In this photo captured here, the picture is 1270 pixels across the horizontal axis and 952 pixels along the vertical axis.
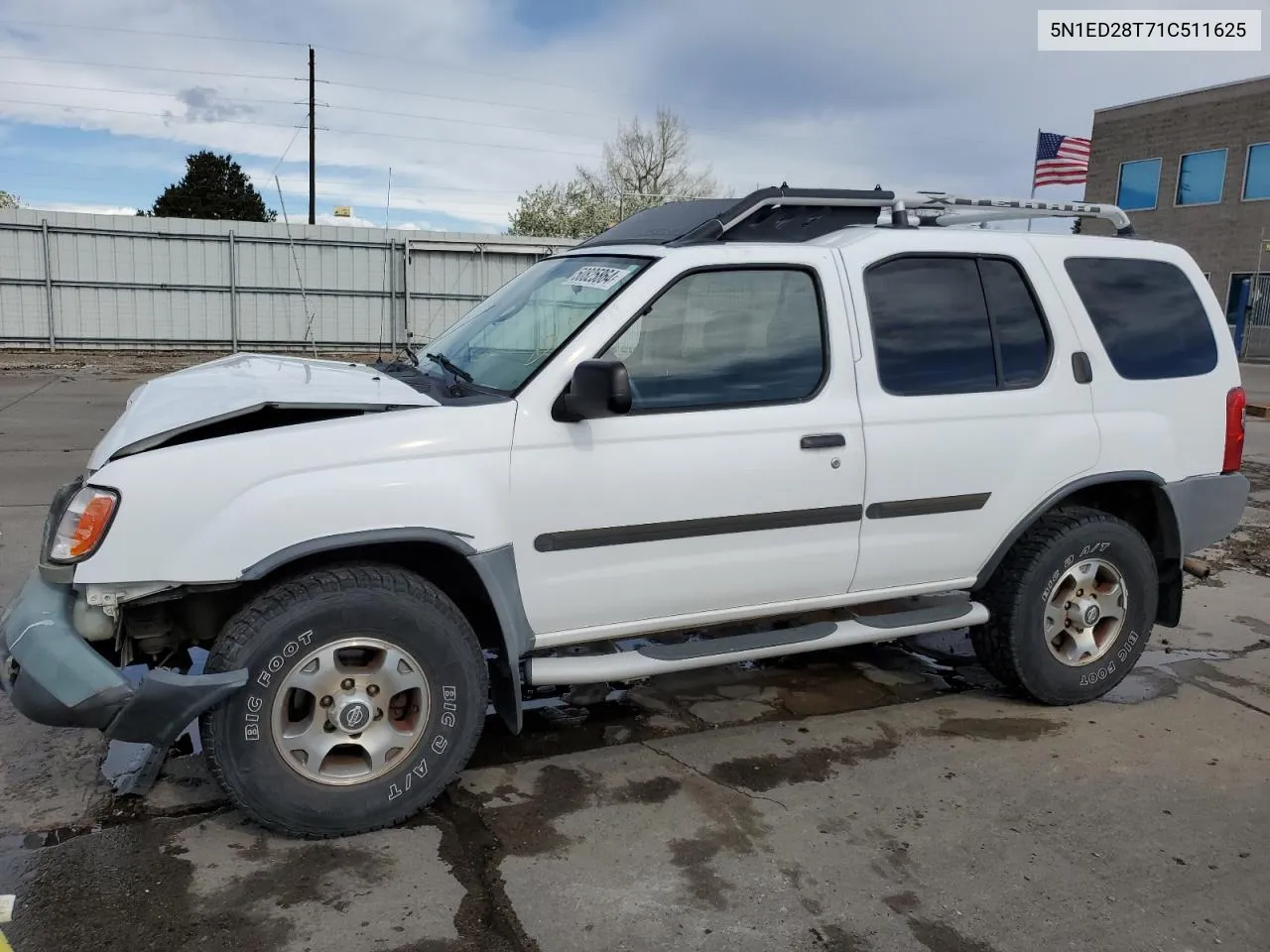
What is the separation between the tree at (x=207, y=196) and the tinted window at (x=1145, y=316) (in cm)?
5140

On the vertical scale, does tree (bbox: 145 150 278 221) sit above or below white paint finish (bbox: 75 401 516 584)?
above

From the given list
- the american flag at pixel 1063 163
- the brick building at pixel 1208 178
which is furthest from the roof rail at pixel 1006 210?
the brick building at pixel 1208 178

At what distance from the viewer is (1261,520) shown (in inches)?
329

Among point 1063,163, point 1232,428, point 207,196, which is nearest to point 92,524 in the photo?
point 1232,428

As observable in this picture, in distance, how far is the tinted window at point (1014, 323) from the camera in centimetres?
420

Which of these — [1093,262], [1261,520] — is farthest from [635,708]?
[1261,520]

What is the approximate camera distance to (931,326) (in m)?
4.09

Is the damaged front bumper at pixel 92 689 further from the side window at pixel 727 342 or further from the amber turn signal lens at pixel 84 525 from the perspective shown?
the side window at pixel 727 342

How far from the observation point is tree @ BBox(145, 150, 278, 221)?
166 ft

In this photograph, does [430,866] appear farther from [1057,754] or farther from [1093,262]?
[1093,262]

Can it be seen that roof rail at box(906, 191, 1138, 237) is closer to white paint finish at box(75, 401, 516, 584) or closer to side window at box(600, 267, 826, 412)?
side window at box(600, 267, 826, 412)

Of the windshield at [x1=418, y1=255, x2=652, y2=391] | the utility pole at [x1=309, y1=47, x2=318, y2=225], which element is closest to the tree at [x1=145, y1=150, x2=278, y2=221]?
the utility pole at [x1=309, y1=47, x2=318, y2=225]

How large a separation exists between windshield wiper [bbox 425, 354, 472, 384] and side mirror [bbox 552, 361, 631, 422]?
1.86ft

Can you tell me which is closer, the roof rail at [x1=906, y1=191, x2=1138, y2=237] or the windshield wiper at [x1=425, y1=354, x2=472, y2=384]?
the windshield wiper at [x1=425, y1=354, x2=472, y2=384]
